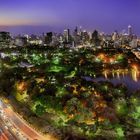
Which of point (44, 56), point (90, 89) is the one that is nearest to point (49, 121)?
point (90, 89)

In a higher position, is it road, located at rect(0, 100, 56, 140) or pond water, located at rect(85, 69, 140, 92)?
road, located at rect(0, 100, 56, 140)

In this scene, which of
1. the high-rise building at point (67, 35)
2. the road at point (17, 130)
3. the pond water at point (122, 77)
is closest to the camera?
the road at point (17, 130)

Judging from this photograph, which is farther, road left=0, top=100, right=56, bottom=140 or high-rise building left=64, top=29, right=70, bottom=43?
high-rise building left=64, top=29, right=70, bottom=43

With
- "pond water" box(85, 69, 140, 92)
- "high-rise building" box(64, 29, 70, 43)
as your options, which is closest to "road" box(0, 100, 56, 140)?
"pond water" box(85, 69, 140, 92)

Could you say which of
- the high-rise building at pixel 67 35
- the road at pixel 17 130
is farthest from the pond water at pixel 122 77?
the high-rise building at pixel 67 35

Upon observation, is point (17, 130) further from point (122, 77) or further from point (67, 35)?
point (67, 35)

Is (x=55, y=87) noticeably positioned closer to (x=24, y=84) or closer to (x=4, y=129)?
(x=24, y=84)

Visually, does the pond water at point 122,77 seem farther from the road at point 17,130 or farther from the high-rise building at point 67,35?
the high-rise building at point 67,35

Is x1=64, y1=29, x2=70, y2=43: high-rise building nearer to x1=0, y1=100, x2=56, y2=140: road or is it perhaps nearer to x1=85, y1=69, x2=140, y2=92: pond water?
x1=85, y1=69, x2=140, y2=92: pond water

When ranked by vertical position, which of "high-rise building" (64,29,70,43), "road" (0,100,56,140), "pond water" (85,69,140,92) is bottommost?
"high-rise building" (64,29,70,43)

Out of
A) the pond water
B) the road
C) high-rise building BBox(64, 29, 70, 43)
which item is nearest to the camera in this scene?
the road

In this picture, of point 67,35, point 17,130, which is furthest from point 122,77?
point 67,35
